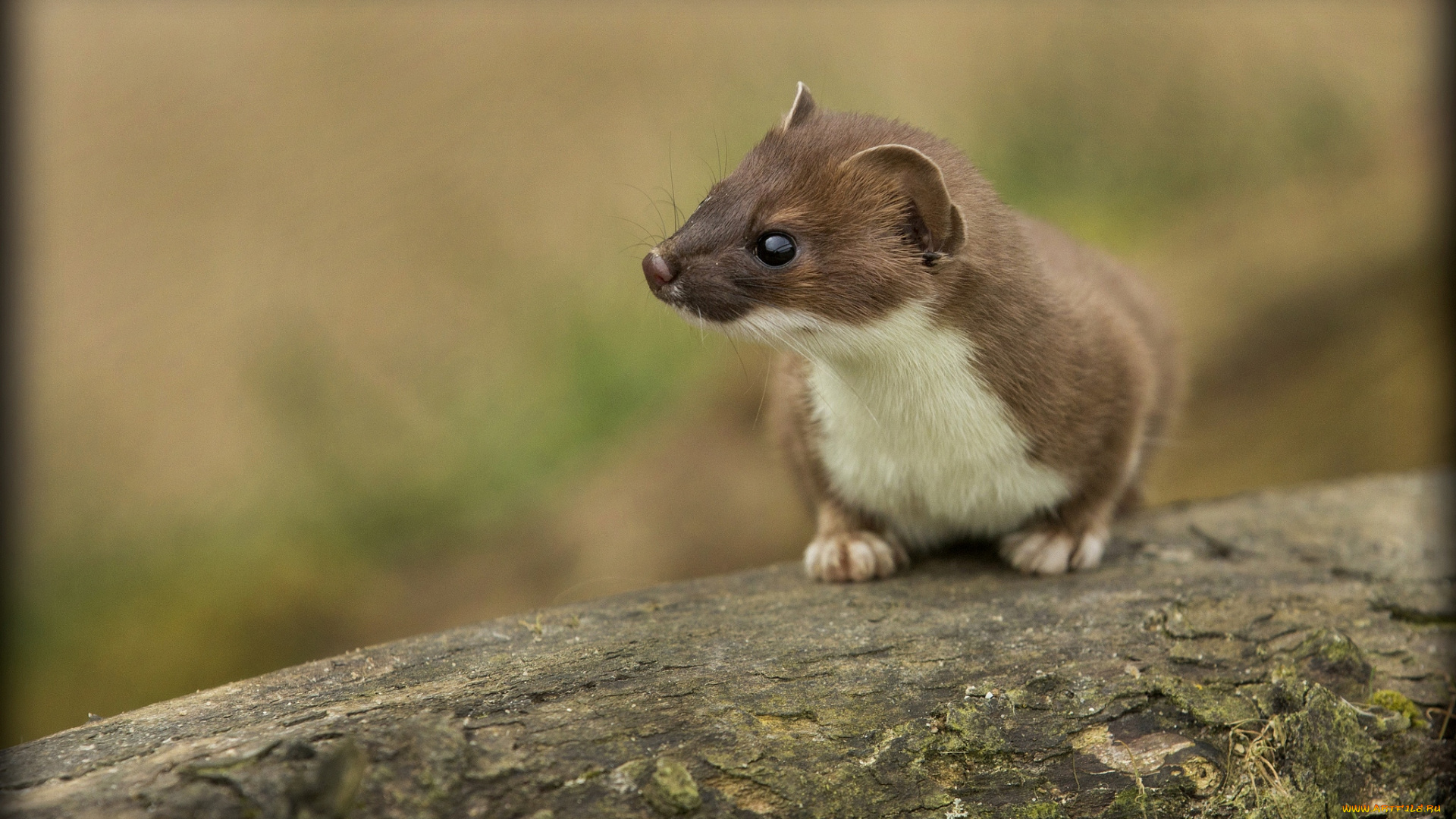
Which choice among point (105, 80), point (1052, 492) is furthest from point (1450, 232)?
point (105, 80)

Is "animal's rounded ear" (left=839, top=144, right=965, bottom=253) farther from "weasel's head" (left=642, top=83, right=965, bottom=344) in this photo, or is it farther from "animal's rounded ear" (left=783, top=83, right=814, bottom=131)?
"animal's rounded ear" (left=783, top=83, right=814, bottom=131)

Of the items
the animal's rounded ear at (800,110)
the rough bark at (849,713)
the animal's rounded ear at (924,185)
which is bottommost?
the rough bark at (849,713)

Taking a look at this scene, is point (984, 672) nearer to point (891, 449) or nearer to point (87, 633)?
point (891, 449)

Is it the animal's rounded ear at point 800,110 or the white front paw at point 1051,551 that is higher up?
the animal's rounded ear at point 800,110

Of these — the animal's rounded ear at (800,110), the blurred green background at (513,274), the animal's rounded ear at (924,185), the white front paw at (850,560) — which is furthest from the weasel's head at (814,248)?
the blurred green background at (513,274)

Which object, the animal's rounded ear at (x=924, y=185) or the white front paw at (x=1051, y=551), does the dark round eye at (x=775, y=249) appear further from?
the white front paw at (x=1051, y=551)

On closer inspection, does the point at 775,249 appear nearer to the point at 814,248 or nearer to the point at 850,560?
the point at 814,248
